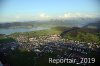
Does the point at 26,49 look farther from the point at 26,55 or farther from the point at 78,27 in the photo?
the point at 78,27

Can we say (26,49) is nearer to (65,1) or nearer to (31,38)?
(31,38)

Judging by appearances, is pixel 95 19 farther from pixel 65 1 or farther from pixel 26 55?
pixel 26 55

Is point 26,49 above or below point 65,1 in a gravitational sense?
below

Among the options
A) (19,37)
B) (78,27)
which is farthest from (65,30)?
(19,37)

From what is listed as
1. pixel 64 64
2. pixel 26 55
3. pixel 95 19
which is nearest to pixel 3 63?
pixel 26 55

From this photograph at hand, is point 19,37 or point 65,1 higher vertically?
point 65,1

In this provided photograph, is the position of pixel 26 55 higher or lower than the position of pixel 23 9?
lower

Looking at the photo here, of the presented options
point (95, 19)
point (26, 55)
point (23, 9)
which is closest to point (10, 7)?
point (23, 9)
